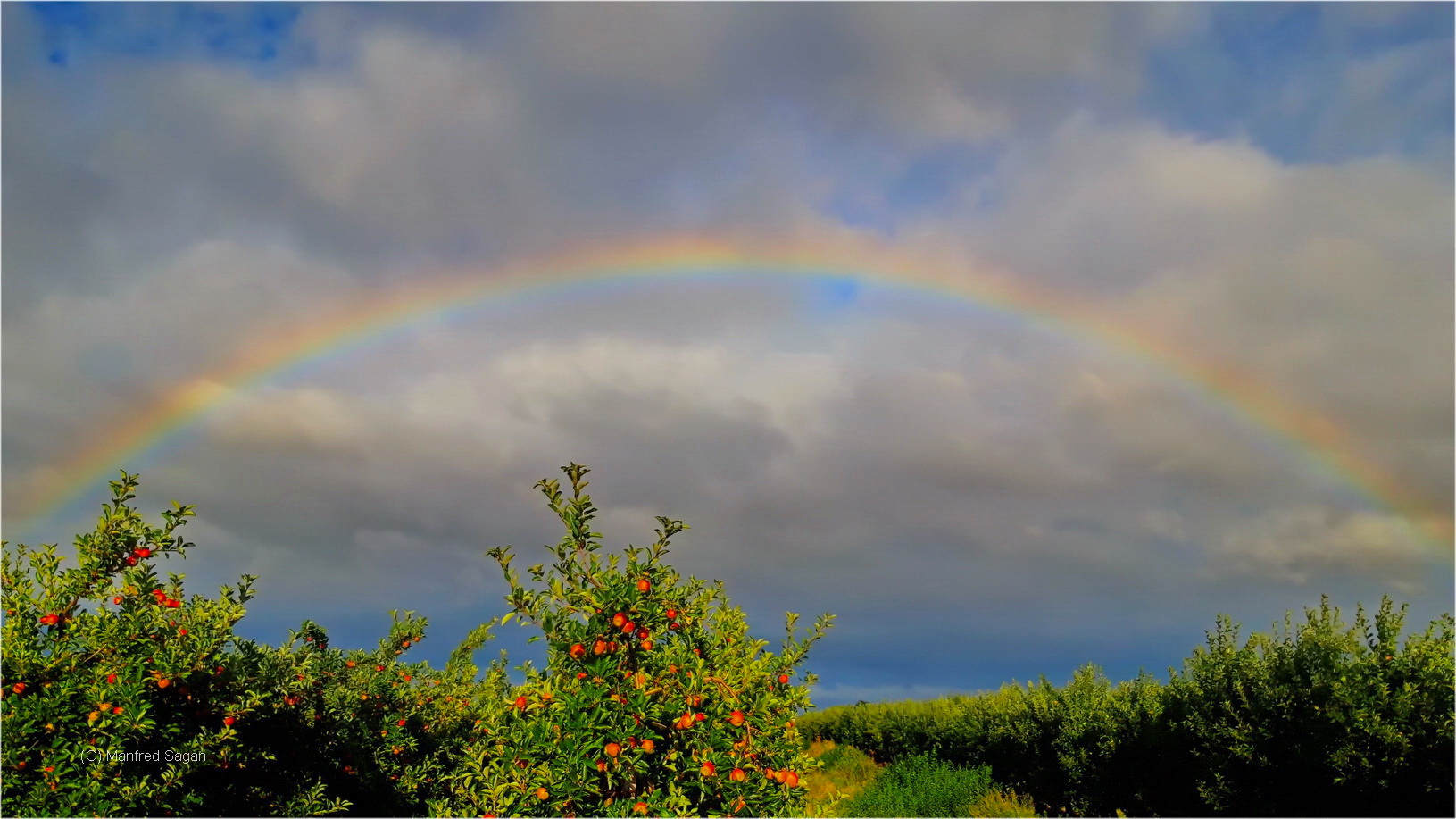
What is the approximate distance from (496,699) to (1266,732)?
36.9 ft

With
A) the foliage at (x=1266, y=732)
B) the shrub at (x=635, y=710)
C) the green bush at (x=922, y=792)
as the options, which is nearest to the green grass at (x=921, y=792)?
the green bush at (x=922, y=792)

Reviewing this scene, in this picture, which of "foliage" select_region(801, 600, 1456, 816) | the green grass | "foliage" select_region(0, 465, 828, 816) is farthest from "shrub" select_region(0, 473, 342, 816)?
"foliage" select_region(801, 600, 1456, 816)

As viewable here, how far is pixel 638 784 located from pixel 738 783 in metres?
0.72

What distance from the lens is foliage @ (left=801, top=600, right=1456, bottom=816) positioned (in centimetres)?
1054

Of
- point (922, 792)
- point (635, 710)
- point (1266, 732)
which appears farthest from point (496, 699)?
point (922, 792)

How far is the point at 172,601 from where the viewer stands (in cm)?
809

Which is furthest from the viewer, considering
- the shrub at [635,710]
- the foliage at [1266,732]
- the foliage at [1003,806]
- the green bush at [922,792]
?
the foliage at [1003,806]

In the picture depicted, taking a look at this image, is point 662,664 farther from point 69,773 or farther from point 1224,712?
point 1224,712

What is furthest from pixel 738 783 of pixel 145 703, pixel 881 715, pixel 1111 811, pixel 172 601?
pixel 881 715

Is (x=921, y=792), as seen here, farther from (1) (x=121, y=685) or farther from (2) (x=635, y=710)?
(1) (x=121, y=685)

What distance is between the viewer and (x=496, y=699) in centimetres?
768

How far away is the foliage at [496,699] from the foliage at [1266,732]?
8.81 meters

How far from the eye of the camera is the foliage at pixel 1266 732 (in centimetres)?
1054

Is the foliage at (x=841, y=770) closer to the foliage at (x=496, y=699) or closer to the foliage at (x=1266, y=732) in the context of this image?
the foliage at (x=1266, y=732)
